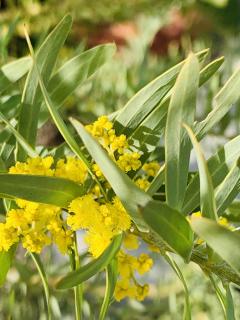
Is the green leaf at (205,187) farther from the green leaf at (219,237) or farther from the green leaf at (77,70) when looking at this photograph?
the green leaf at (77,70)

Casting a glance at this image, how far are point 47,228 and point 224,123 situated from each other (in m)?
0.53

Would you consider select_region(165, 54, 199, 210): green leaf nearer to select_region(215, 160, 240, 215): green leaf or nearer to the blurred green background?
select_region(215, 160, 240, 215): green leaf

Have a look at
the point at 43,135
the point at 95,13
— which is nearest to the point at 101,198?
the point at 43,135

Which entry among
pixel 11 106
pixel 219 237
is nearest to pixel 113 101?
pixel 11 106

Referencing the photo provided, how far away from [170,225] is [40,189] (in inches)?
3.0

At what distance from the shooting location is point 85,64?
16.7 inches

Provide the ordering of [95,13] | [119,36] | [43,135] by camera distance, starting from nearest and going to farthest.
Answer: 1. [43,135]
2. [95,13]
3. [119,36]

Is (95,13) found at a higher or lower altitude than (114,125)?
higher

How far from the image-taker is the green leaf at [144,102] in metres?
0.37

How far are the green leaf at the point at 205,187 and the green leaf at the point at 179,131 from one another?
23mm

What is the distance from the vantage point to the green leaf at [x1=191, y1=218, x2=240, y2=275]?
0.83 feet

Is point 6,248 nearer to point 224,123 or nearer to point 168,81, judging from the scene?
point 168,81

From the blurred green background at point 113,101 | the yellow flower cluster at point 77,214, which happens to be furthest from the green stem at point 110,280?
the blurred green background at point 113,101

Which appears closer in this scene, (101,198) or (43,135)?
(101,198)
